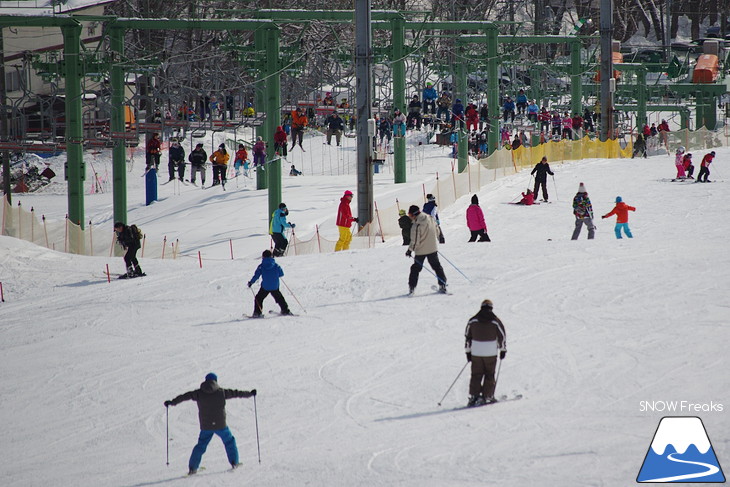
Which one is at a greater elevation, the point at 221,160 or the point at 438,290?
the point at 221,160

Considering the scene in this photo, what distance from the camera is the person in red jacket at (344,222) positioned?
2344 centimetres

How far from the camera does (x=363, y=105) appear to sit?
24.3 metres

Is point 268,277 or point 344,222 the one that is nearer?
point 268,277

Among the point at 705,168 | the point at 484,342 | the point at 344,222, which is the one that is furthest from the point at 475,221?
the point at 705,168

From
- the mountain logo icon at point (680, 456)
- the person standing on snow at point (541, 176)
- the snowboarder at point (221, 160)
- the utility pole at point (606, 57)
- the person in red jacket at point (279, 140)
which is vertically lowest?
the mountain logo icon at point (680, 456)

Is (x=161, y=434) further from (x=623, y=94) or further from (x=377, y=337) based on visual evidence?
(x=623, y=94)

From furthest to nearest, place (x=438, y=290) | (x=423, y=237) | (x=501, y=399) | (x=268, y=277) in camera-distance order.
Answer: (x=438, y=290), (x=423, y=237), (x=268, y=277), (x=501, y=399)

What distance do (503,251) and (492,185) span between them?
36.1ft

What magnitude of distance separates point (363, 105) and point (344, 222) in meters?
2.72

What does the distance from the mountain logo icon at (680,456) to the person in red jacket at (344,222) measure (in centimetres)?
1332

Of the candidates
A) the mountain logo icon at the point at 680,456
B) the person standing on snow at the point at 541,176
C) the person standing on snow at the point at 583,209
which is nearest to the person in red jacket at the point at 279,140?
the person standing on snow at the point at 541,176

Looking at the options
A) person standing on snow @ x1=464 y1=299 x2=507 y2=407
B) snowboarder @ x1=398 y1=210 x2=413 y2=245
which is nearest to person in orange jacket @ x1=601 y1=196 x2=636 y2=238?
snowboarder @ x1=398 y1=210 x2=413 y2=245

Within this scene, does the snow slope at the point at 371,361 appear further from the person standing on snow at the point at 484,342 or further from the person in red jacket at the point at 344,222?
the person in red jacket at the point at 344,222

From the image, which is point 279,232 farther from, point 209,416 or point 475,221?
point 209,416
